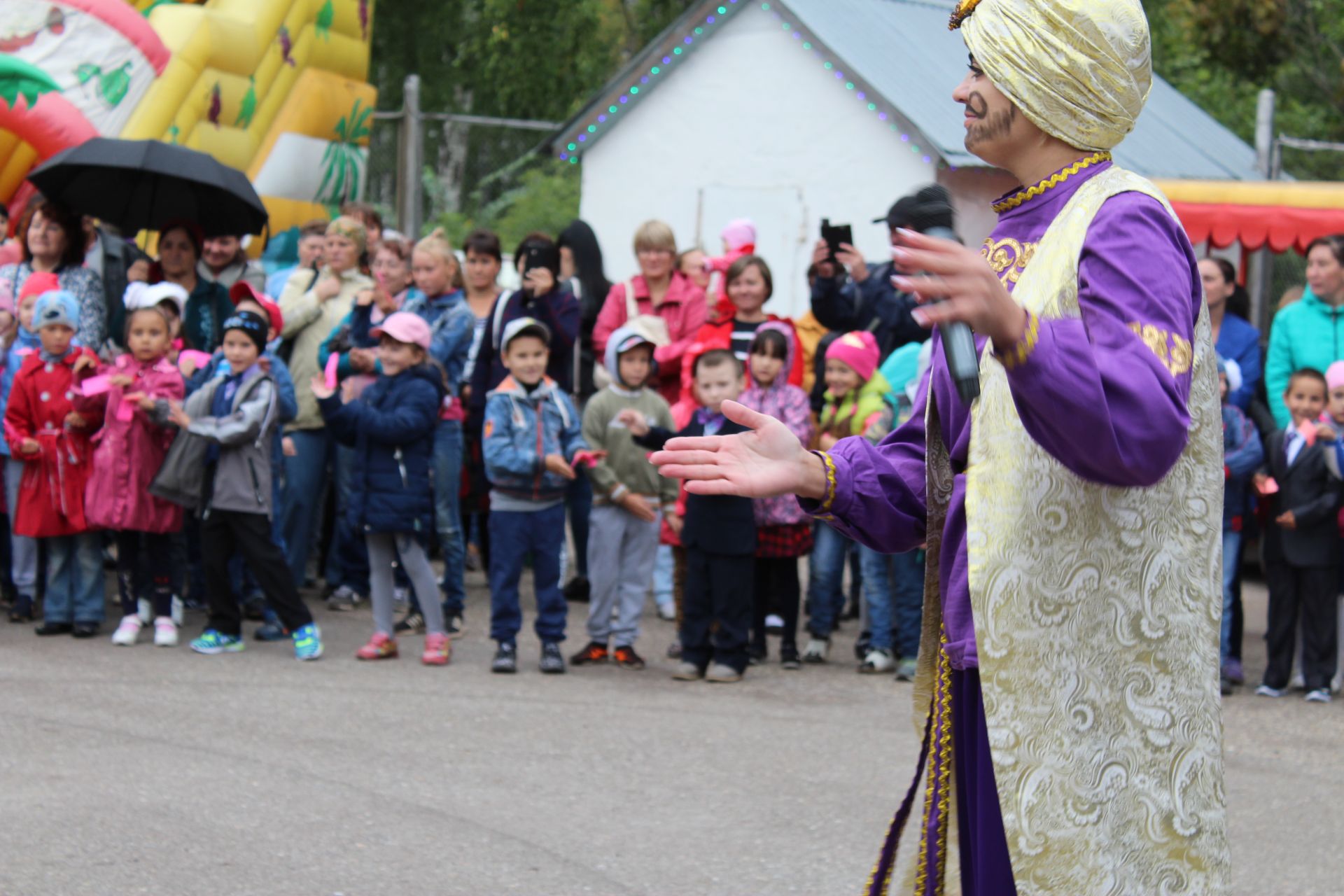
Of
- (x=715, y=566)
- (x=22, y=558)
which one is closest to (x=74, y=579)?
(x=22, y=558)

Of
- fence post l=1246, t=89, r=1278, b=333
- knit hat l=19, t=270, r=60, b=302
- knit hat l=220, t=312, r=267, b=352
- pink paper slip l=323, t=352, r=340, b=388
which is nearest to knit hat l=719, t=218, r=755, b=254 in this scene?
pink paper slip l=323, t=352, r=340, b=388

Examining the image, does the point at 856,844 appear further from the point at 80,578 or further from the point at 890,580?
the point at 80,578

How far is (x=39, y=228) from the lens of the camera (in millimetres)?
8320

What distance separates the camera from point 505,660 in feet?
24.3

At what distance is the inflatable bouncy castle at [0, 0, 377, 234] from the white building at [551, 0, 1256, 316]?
11.7ft

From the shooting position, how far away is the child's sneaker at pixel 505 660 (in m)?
7.41

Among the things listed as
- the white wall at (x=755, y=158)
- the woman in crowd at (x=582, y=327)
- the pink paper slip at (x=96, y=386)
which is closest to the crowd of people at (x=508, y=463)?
the pink paper slip at (x=96, y=386)

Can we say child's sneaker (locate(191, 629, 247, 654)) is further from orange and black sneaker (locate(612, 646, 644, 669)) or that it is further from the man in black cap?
the man in black cap

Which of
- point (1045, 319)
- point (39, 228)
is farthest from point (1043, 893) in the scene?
point (39, 228)

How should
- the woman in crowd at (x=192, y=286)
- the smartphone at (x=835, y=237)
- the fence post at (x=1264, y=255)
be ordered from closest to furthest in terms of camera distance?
the smartphone at (x=835, y=237), the woman in crowd at (x=192, y=286), the fence post at (x=1264, y=255)

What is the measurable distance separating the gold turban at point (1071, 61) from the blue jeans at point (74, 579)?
6.36 meters

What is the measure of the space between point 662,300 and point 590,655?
250 centimetres

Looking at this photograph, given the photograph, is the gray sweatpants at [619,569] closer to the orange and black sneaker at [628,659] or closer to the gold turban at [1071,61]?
the orange and black sneaker at [628,659]

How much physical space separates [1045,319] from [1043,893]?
829 millimetres
